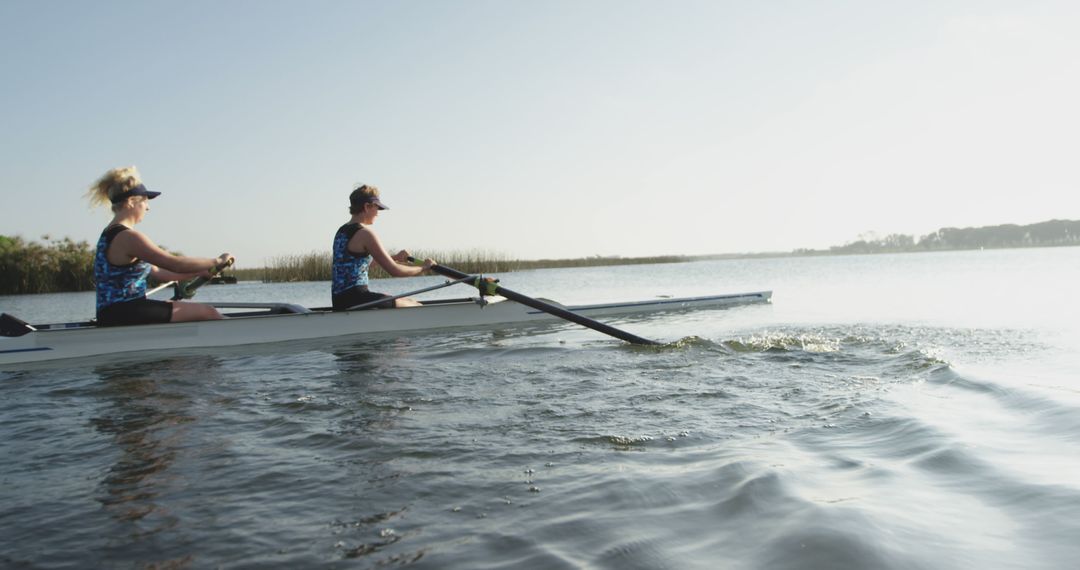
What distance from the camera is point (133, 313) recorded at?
6.90 meters

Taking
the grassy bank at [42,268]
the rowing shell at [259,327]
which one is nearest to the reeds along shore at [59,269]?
the grassy bank at [42,268]

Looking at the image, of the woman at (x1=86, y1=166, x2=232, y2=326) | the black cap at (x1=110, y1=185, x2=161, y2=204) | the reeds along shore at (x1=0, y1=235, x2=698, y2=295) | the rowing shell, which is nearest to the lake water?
the rowing shell

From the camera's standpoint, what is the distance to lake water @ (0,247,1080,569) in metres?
2.27

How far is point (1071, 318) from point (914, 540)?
916 centimetres

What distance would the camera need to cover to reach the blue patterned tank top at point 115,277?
248 inches

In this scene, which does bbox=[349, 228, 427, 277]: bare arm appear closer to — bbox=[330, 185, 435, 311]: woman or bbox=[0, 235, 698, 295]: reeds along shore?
bbox=[330, 185, 435, 311]: woman

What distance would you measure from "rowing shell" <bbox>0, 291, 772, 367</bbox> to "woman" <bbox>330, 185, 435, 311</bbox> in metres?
0.28

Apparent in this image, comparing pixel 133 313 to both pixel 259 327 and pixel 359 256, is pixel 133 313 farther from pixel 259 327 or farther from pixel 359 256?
pixel 359 256

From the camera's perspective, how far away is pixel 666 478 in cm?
294

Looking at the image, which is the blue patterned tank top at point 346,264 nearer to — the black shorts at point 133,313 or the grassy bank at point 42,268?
the black shorts at point 133,313

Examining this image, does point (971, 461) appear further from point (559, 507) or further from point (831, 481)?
point (559, 507)

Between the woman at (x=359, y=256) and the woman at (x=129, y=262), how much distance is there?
5.69 feet

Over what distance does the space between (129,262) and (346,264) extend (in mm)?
2621

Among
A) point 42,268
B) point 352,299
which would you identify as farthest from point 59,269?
point 352,299
